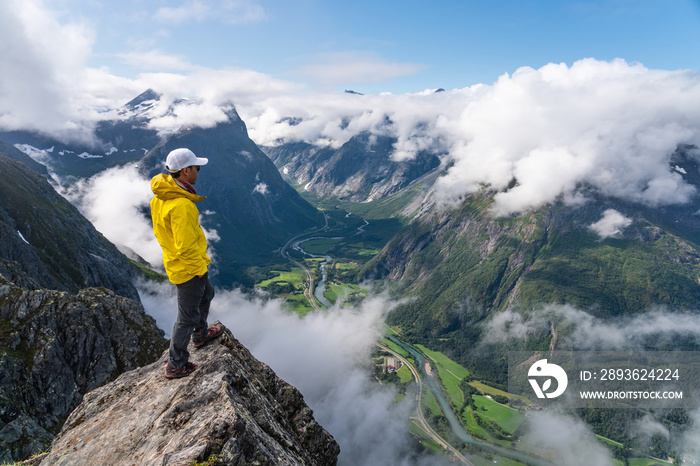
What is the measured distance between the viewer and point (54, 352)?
4684 cm

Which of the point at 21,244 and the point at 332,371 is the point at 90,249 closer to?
the point at 21,244

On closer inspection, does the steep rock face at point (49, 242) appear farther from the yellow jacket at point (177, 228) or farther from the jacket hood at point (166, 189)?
the jacket hood at point (166, 189)

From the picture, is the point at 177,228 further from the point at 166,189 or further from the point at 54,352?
the point at 54,352

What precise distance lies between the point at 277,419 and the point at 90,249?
4737 inches

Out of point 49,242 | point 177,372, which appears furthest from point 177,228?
point 49,242

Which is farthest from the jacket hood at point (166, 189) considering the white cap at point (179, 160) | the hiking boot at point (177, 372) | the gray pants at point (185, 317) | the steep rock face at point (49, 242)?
the steep rock face at point (49, 242)

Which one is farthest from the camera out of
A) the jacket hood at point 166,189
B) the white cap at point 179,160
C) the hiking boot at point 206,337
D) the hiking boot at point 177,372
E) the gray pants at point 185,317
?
the hiking boot at point 206,337

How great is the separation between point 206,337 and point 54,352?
1957 inches

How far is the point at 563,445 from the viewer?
163125 mm

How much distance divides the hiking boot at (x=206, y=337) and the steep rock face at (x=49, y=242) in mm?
65900

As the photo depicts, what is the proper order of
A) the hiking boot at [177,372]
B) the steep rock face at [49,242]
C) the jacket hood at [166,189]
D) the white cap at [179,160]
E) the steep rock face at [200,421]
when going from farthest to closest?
the steep rock face at [49,242] < the hiking boot at [177,372] < the white cap at [179,160] < the jacket hood at [166,189] < the steep rock face at [200,421]

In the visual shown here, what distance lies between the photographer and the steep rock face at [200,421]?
9.08 m

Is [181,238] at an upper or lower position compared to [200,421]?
upper

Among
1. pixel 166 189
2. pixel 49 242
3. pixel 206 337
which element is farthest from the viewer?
pixel 49 242
